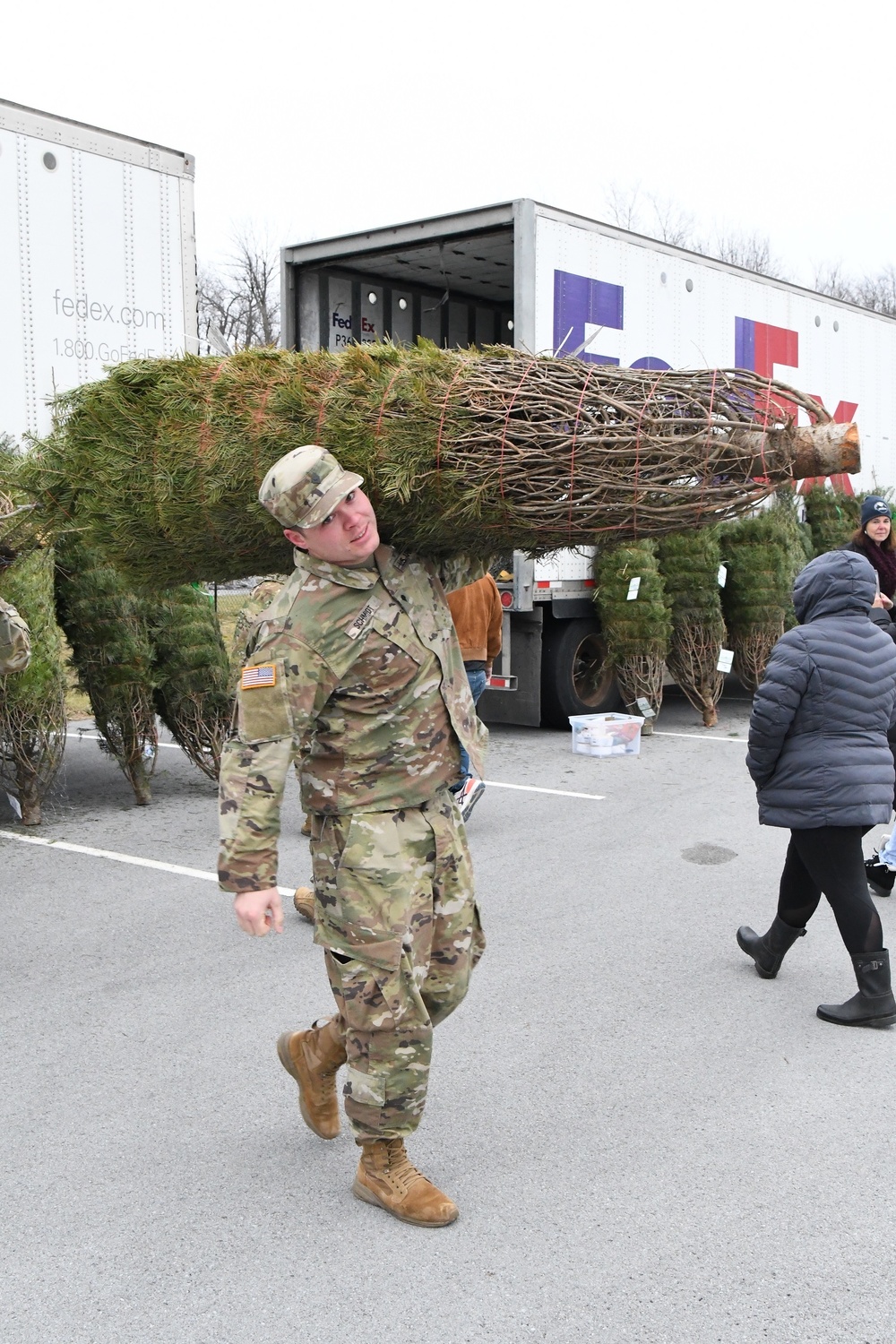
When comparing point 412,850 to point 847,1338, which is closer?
point 847,1338

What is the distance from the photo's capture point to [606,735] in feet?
30.3

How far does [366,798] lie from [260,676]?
401 mm

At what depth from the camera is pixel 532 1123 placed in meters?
3.53

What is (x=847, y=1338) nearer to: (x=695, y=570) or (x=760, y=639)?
(x=695, y=570)

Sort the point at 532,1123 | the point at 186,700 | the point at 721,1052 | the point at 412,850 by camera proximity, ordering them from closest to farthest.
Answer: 1. the point at 412,850
2. the point at 532,1123
3. the point at 721,1052
4. the point at 186,700

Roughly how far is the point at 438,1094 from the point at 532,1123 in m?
0.32

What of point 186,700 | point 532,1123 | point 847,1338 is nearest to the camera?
point 847,1338

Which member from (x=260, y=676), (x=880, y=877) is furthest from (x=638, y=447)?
(x=880, y=877)

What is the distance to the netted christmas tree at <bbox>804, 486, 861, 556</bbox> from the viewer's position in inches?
482

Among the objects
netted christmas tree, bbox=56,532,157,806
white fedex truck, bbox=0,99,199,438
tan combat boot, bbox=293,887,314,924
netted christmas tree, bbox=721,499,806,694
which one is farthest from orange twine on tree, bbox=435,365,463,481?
netted christmas tree, bbox=721,499,806,694

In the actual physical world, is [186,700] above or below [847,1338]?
above

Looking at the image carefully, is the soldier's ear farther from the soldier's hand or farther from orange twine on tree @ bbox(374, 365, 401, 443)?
the soldier's hand

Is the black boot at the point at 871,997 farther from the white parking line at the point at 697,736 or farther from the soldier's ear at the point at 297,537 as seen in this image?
the white parking line at the point at 697,736

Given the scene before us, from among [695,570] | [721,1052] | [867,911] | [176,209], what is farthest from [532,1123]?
[695,570]
